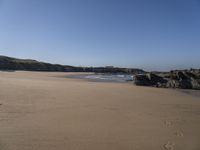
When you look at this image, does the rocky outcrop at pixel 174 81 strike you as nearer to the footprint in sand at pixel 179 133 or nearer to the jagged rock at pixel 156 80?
the jagged rock at pixel 156 80

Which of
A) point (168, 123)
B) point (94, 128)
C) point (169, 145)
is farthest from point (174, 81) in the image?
point (169, 145)

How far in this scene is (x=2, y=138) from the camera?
18.0 feet

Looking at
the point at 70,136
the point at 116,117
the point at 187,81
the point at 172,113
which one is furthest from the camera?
the point at 187,81

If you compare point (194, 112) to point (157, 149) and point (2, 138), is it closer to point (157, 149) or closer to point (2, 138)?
point (157, 149)

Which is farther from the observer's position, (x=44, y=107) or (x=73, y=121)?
(x=44, y=107)

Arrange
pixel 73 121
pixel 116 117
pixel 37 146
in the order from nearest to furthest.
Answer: pixel 37 146 → pixel 73 121 → pixel 116 117

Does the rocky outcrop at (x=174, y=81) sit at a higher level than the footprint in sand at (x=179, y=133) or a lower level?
higher

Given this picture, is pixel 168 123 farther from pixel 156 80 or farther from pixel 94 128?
pixel 156 80

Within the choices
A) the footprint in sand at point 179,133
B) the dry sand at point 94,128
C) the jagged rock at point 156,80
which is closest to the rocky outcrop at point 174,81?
the jagged rock at point 156,80

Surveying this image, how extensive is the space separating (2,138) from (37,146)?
38.9 inches

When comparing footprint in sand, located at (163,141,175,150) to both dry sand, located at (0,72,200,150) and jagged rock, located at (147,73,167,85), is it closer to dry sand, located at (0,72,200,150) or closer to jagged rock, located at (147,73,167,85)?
dry sand, located at (0,72,200,150)

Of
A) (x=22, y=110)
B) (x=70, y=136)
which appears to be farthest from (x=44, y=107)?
(x=70, y=136)

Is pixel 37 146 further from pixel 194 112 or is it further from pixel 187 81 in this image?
pixel 187 81

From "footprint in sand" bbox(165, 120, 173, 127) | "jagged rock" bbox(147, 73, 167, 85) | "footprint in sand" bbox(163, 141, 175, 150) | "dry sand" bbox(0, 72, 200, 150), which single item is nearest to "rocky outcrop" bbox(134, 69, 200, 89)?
"jagged rock" bbox(147, 73, 167, 85)
